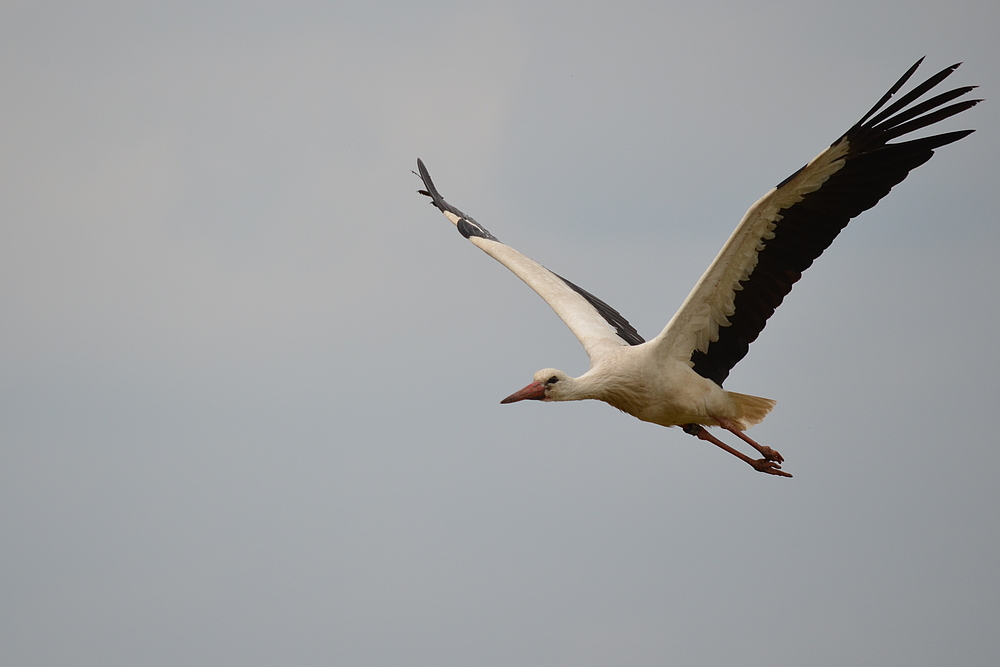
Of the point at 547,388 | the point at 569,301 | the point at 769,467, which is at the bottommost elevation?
the point at 769,467

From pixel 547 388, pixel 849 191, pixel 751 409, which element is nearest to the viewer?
pixel 849 191

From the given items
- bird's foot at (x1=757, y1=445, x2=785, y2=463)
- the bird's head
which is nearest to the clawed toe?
bird's foot at (x1=757, y1=445, x2=785, y2=463)

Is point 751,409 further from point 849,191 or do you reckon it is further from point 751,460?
point 849,191

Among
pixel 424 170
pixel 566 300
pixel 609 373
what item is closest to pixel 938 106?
pixel 609 373

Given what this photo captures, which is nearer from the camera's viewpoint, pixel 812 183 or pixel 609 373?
pixel 812 183

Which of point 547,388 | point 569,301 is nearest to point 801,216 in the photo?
point 547,388

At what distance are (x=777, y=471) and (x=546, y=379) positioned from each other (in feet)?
7.59

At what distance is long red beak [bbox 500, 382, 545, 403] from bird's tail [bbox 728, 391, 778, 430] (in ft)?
6.34

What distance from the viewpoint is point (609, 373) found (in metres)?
10.9

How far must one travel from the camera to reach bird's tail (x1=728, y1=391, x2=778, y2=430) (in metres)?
11.5

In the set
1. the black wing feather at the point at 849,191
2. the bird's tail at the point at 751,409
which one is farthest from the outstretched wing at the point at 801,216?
the bird's tail at the point at 751,409

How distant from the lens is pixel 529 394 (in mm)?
10867

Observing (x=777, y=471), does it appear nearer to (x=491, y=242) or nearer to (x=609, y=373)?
(x=609, y=373)

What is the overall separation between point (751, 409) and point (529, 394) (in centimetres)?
222
